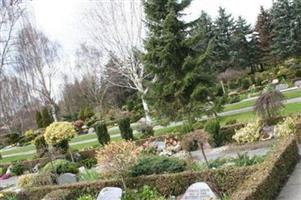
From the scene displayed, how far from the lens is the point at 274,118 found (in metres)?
15.5

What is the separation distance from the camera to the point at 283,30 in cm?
4622

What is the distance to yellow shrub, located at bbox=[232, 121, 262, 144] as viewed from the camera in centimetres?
1485

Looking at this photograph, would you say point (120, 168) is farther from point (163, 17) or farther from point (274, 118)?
point (163, 17)

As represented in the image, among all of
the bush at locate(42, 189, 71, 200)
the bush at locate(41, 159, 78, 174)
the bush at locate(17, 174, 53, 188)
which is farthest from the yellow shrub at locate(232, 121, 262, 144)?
the bush at locate(42, 189, 71, 200)

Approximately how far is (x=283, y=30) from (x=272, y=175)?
40446mm

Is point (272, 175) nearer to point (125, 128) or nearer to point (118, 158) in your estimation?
point (118, 158)

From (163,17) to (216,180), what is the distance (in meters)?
15.7

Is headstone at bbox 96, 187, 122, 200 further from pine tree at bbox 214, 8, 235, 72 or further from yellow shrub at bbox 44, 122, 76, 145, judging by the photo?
pine tree at bbox 214, 8, 235, 72

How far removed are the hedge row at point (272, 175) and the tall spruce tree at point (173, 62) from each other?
1197cm

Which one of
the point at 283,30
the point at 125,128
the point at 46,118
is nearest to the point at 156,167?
the point at 125,128

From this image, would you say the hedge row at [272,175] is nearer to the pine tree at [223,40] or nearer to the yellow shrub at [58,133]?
the yellow shrub at [58,133]

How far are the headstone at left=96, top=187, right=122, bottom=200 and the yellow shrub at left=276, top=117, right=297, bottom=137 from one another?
5.83 m

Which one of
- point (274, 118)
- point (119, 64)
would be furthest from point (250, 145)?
point (119, 64)

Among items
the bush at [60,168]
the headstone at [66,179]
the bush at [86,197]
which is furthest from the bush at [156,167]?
the bush at [60,168]
